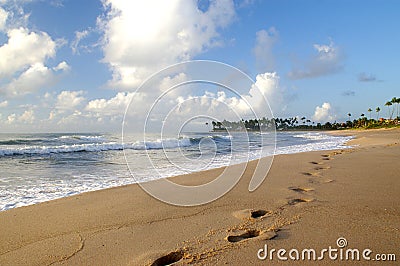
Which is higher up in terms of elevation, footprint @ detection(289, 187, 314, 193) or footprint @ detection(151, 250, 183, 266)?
footprint @ detection(289, 187, 314, 193)

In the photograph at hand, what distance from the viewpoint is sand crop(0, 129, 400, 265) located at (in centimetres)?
284

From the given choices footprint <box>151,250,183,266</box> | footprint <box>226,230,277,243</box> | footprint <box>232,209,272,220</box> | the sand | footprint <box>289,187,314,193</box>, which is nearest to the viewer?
footprint <box>151,250,183,266</box>

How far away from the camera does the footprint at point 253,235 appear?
3.11m

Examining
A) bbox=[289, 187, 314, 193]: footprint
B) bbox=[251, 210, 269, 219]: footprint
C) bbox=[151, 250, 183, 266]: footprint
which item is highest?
bbox=[289, 187, 314, 193]: footprint

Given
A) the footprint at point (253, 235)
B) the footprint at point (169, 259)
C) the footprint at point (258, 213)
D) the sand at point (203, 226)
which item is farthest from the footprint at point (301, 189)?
the footprint at point (169, 259)

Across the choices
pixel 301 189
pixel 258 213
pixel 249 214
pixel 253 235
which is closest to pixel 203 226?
pixel 253 235

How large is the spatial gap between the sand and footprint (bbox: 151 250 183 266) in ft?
0.04

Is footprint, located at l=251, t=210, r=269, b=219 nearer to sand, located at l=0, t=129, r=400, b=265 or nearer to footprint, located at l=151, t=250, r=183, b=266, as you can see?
sand, located at l=0, t=129, r=400, b=265

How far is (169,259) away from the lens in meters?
2.80

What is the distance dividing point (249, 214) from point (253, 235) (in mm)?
780

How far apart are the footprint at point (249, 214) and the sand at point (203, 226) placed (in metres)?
0.02

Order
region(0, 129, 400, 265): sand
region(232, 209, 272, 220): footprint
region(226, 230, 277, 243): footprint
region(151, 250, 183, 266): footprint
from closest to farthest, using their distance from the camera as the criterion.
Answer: region(151, 250, 183, 266): footprint
region(0, 129, 400, 265): sand
region(226, 230, 277, 243): footprint
region(232, 209, 272, 220): footprint

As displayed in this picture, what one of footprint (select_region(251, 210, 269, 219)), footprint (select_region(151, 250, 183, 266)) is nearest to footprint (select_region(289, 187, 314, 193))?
footprint (select_region(251, 210, 269, 219))

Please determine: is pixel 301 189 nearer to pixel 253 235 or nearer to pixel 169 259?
pixel 253 235
